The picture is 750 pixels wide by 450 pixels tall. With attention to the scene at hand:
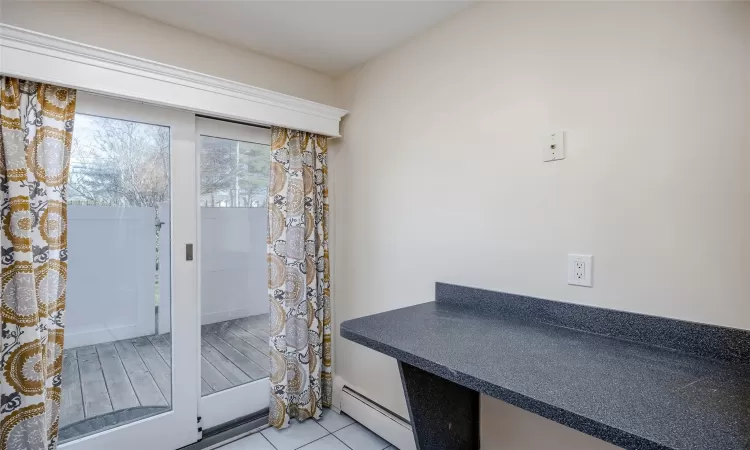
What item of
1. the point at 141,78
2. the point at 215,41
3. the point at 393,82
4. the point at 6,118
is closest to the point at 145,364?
the point at 6,118

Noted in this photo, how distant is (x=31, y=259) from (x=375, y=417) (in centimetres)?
186

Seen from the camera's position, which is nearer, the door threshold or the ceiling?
the ceiling

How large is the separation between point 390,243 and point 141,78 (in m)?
1.51

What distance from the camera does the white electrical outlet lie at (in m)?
1.29

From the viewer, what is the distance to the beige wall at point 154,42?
151 centimetres

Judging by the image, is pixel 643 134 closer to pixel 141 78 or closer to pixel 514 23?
pixel 514 23

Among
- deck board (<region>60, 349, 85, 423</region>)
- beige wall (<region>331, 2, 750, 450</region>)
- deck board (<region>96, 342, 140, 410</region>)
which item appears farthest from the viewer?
deck board (<region>96, 342, 140, 410</region>)

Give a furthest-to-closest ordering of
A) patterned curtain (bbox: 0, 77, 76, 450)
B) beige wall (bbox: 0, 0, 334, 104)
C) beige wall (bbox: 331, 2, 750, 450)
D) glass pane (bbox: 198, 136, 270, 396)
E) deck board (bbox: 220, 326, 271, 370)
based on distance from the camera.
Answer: deck board (bbox: 220, 326, 271, 370) → glass pane (bbox: 198, 136, 270, 396) → beige wall (bbox: 0, 0, 334, 104) → patterned curtain (bbox: 0, 77, 76, 450) → beige wall (bbox: 331, 2, 750, 450)

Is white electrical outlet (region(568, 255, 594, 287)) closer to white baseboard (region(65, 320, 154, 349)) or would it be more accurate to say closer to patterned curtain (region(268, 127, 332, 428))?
patterned curtain (region(268, 127, 332, 428))

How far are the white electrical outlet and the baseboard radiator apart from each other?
45.1 inches

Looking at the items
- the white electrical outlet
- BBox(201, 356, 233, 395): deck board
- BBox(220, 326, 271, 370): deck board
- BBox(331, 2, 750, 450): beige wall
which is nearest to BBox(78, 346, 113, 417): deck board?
BBox(201, 356, 233, 395): deck board

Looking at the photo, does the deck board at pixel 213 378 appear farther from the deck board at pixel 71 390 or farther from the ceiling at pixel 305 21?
the ceiling at pixel 305 21

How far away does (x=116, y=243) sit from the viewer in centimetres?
177

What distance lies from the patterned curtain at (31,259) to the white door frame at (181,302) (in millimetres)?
400
